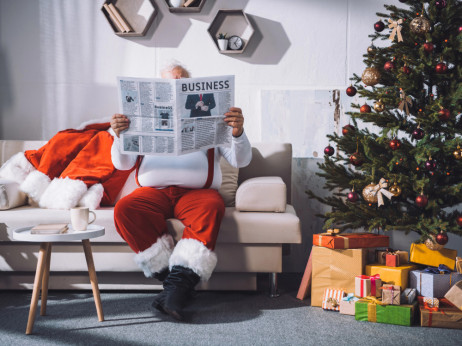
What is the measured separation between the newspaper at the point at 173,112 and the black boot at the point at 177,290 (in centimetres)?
52

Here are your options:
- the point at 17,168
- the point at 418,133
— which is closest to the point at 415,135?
the point at 418,133

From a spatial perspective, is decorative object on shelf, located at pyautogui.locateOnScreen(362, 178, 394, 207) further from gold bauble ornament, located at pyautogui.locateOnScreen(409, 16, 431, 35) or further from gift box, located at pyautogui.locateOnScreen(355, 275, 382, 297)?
gold bauble ornament, located at pyautogui.locateOnScreen(409, 16, 431, 35)

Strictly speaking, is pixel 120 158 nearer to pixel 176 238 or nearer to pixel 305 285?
pixel 176 238

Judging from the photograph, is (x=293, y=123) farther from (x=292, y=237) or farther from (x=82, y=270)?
(x=82, y=270)

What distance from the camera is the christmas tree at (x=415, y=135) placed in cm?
201

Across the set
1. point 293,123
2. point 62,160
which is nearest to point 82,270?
point 62,160

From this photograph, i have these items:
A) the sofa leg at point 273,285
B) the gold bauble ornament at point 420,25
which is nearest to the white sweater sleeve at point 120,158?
the sofa leg at point 273,285

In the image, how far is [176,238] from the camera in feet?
7.02

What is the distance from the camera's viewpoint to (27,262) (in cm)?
219

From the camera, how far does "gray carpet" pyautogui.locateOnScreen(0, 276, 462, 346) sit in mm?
1663

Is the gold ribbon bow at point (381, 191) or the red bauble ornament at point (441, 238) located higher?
the gold ribbon bow at point (381, 191)

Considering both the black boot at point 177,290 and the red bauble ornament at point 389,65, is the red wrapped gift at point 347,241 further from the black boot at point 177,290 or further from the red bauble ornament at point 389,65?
the red bauble ornament at point 389,65

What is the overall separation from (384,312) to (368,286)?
0.12 metres

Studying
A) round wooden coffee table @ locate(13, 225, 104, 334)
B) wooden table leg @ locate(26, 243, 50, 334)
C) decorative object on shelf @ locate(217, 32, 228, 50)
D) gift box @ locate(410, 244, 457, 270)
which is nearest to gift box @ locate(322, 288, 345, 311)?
gift box @ locate(410, 244, 457, 270)
